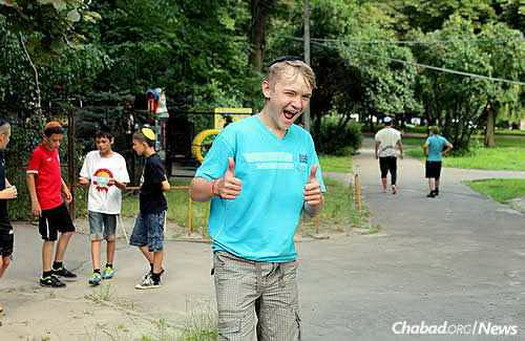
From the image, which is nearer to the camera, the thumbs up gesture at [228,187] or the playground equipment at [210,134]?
the thumbs up gesture at [228,187]

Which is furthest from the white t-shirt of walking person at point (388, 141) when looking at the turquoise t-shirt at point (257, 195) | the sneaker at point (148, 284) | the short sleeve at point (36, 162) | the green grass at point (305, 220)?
the turquoise t-shirt at point (257, 195)

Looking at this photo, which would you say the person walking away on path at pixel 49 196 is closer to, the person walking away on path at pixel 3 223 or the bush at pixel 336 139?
the person walking away on path at pixel 3 223

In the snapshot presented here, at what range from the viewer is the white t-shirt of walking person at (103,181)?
27.5 ft

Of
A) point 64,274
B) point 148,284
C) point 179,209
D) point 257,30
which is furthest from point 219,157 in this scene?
point 257,30

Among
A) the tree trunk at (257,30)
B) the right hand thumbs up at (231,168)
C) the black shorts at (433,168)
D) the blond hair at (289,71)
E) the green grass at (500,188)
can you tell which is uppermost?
the tree trunk at (257,30)

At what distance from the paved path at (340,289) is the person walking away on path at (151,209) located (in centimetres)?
25

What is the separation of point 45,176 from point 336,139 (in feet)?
99.2

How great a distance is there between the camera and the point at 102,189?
8375 mm

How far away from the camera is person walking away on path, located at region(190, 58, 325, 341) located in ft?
13.6

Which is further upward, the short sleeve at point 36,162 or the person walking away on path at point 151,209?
the short sleeve at point 36,162

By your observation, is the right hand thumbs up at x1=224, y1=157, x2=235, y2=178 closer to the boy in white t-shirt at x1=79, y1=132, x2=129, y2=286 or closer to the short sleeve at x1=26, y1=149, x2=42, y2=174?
the boy in white t-shirt at x1=79, y1=132, x2=129, y2=286

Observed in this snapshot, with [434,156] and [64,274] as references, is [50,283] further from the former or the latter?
[434,156]

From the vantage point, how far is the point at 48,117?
14.1 m

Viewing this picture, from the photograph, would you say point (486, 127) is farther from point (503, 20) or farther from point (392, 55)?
point (392, 55)
